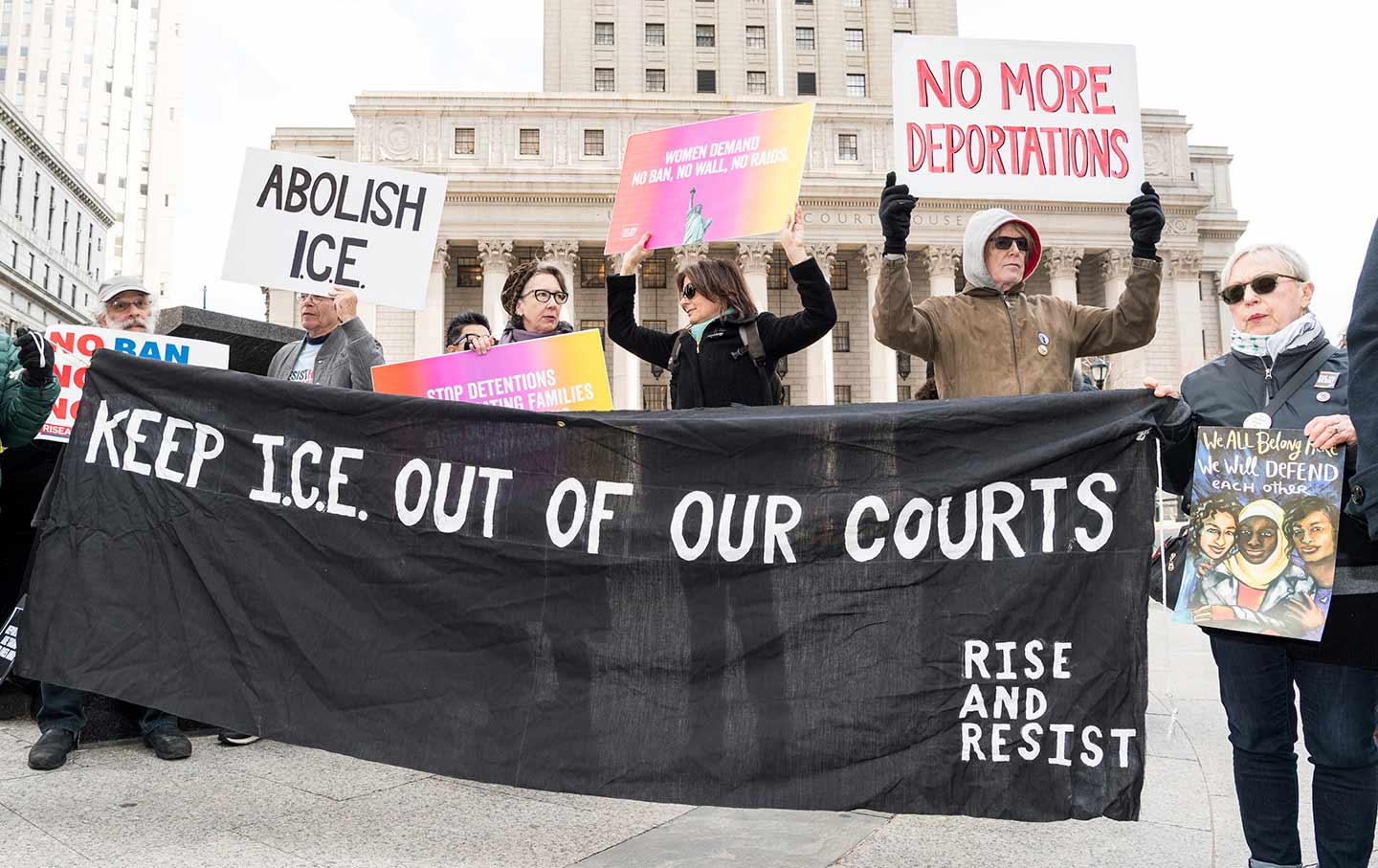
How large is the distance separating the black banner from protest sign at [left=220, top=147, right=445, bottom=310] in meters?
1.81

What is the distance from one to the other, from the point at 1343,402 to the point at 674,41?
60.9 meters

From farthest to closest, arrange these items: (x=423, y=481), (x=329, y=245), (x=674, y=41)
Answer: (x=674, y=41) < (x=329, y=245) < (x=423, y=481)

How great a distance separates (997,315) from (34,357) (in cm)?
408

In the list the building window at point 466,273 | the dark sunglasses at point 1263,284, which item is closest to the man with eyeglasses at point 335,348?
the dark sunglasses at point 1263,284

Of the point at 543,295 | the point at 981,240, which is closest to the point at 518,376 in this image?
the point at 543,295

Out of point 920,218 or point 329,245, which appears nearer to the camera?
point 329,245

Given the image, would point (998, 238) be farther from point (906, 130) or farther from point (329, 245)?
point (329, 245)

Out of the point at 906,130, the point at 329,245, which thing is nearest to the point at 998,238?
the point at 906,130

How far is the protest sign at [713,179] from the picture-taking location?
5.15 m

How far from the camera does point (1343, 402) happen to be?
3.08 meters

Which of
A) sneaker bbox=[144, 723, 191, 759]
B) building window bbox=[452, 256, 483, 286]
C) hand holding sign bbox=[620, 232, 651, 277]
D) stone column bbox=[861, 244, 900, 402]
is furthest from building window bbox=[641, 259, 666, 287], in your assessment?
sneaker bbox=[144, 723, 191, 759]

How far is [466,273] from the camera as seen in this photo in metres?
51.1

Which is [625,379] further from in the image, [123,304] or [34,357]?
[34,357]

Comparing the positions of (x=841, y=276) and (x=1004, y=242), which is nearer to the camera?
(x=1004, y=242)
